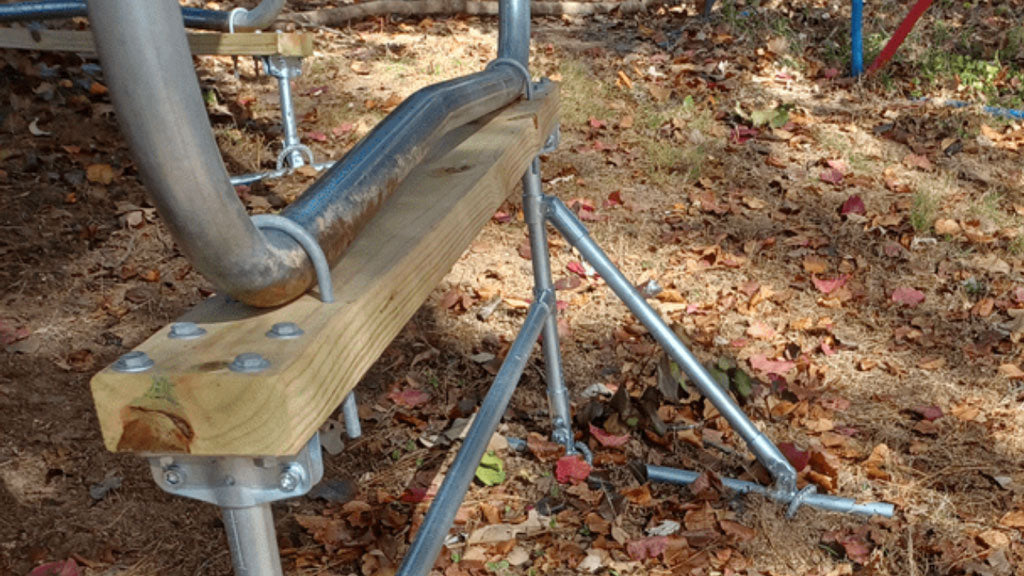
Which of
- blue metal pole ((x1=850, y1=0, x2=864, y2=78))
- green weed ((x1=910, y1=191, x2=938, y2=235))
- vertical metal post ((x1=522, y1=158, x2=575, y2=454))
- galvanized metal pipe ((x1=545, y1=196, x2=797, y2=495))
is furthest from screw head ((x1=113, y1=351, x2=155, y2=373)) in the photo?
blue metal pole ((x1=850, y1=0, x2=864, y2=78))

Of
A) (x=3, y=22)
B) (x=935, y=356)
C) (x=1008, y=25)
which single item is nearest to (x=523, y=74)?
(x=935, y=356)

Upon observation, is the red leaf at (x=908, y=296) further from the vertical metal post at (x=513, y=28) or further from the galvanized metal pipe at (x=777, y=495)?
the vertical metal post at (x=513, y=28)

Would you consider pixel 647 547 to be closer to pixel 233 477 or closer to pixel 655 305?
pixel 655 305

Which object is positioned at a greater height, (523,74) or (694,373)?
(523,74)

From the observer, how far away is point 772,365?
3.20 metres

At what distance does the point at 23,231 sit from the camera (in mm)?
3789

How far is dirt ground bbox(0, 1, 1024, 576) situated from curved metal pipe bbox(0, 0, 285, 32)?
2.50ft

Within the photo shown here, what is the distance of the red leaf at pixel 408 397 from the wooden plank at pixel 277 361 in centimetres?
190

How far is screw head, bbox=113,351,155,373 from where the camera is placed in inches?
29.8

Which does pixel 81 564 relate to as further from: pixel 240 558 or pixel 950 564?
pixel 950 564

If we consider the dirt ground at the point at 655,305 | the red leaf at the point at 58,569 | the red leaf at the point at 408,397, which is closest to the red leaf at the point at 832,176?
the dirt ground at the point at 655,305

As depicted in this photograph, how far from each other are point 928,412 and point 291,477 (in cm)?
257

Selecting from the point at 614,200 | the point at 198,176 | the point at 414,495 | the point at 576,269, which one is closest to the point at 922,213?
the point at 614,200

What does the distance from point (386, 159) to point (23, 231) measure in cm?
331
